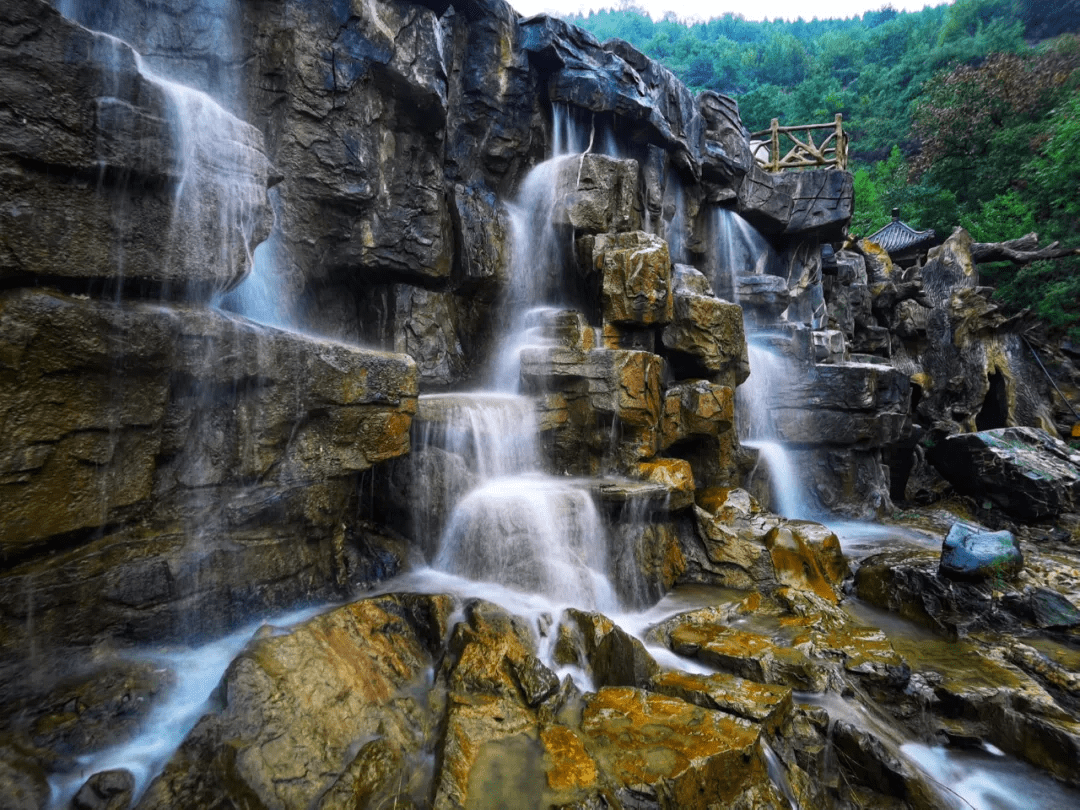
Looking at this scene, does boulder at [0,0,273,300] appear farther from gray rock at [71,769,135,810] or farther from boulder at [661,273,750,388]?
boulder at [661,273,750,388]

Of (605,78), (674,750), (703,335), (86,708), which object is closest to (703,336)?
(703,335)

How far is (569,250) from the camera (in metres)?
10.4

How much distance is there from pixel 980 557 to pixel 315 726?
739 centimetres

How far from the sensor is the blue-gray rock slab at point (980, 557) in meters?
6.54

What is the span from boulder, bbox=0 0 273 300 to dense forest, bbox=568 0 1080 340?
61.3ft

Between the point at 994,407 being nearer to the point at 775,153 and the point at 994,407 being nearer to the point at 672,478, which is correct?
the point at 775,153

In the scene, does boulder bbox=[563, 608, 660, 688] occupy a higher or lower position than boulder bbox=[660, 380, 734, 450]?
lower

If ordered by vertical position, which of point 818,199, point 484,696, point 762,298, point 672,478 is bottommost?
point 484,696

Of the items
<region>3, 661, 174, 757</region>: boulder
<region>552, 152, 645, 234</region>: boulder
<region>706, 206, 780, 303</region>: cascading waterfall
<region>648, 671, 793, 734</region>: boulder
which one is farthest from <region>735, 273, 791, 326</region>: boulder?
<region>3, 661, 174, 757</region>: boulder

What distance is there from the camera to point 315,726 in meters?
3.77

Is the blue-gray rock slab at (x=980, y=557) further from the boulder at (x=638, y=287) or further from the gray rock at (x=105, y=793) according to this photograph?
the gray rock at (x=105, y=793)

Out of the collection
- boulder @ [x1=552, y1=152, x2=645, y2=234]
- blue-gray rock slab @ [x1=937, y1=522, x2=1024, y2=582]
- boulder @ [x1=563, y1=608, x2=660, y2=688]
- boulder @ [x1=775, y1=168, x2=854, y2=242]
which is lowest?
boulder @ [x1=563, y1=608, x2=660, y2=688]

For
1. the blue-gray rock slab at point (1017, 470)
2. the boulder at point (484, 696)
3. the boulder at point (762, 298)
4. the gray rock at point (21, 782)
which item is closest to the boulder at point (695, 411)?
the boulder at point (484, 696)

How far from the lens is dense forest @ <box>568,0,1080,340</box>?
15391 millimetres
